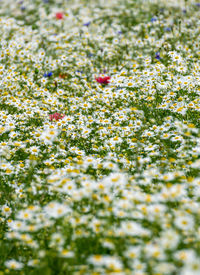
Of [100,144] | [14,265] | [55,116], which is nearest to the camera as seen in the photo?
[14,265]

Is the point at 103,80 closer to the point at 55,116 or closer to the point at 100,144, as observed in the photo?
the point at 55,116

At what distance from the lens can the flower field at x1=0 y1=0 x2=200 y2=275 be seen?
8.84ft

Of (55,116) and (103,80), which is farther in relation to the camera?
(103,80)

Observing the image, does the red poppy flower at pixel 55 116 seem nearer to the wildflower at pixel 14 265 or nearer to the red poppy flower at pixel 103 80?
the red poppy flower at pixel 103 80

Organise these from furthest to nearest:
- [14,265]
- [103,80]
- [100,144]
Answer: [103,80] → [100,144] → [14,265]

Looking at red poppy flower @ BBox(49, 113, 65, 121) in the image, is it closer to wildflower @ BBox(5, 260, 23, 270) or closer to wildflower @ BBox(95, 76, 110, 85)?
wildflower @ BBox(95, 76, 110, 85)

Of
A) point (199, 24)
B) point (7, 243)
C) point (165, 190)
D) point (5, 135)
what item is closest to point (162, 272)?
point (165, 190)

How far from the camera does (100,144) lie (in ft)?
16.4

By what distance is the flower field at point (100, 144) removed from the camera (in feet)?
8.84

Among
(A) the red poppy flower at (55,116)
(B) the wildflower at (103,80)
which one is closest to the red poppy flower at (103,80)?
(B) the wildflower at (103,80)

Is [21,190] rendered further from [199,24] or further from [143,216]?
[199,24]

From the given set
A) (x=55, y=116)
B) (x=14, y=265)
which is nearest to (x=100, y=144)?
(x=55, y=116)

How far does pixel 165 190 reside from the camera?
291 centimetres

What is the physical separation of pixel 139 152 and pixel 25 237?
2166 millimetres
